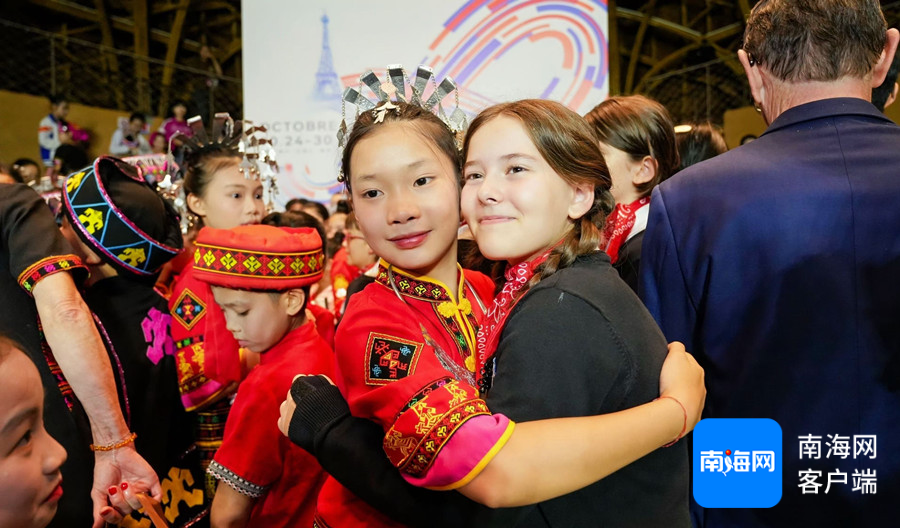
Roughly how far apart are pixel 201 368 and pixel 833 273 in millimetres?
1663

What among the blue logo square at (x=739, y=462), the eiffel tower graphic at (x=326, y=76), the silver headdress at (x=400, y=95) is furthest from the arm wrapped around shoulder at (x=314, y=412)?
the eiffel tower graphic at (x=326, y=76)

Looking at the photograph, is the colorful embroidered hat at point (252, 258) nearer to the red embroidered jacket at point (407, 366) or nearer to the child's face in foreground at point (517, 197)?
the red embroidered jacket at point (407, 366)

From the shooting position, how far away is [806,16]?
1264mm

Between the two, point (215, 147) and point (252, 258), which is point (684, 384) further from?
point (215, 147)

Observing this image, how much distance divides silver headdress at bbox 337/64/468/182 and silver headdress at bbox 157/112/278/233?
4.05 feet

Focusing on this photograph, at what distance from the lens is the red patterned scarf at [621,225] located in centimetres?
172

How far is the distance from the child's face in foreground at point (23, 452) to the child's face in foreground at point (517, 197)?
640 mm

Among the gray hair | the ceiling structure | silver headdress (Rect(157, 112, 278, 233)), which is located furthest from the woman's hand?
A: the ceiling structure

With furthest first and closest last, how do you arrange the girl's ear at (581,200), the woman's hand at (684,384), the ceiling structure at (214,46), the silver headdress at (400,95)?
the ceiling structure at (214,46) < the silver headdress at (400,95) < the girl's ear at (581,200) < the woman's hand at (684,384)

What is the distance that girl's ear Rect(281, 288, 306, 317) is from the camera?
1.83 metres

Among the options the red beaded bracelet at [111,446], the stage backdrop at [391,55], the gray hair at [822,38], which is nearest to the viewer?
the gray hair at [822,38]

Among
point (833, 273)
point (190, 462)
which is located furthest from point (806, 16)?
point (190, 462)

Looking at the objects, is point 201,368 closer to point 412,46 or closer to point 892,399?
point 892,399

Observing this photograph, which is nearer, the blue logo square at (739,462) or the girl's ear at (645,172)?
the blue logo square at (739,462)
